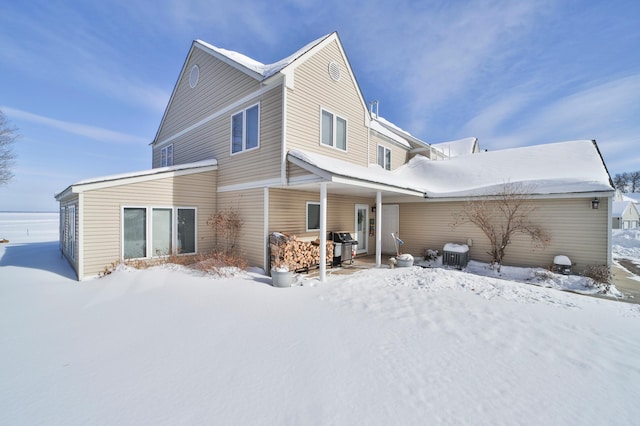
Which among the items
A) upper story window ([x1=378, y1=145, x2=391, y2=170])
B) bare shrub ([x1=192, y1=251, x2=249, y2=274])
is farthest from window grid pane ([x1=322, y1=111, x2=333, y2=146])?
upper story window ([x1=378, y1=145, x2=391, y2=170])

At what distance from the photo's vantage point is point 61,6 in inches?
327

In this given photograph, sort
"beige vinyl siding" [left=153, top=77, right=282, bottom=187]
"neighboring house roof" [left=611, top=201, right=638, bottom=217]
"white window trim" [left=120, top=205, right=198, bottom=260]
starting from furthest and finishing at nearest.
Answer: "neighboring house roof" [left=611, top=201, right=638, bottom=217], "beige vinyl siding" [left=153, top=77, right=282, bottom=187], "white window trim" [left=120, top=205, right=198, bottom=260]

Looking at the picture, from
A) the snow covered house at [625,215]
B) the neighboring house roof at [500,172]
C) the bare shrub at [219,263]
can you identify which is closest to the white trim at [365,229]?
the neighboring house roof at [500,172]

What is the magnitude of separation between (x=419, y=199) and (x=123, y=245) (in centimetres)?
1183

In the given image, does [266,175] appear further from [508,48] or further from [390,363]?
[508,48]

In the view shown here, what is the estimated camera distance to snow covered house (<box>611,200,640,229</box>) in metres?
29.3

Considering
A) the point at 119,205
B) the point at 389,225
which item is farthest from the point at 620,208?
the point at 119,205

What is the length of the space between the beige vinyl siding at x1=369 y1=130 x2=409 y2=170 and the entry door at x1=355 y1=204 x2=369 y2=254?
2702 millimetres

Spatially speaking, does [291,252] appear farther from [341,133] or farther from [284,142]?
[341,133]

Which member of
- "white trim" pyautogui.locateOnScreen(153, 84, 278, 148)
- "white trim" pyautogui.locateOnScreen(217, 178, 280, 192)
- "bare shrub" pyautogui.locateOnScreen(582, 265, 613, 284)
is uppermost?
"white trim" pyautogui.locateOnScreen(153, 84, 278, 148)

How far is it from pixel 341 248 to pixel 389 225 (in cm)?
451

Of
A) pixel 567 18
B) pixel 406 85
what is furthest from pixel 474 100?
pixel 567 18

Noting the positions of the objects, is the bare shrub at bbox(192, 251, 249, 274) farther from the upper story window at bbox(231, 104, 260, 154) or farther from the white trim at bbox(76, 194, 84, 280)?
the upper story window at bbox(231, 104, 260, 154)

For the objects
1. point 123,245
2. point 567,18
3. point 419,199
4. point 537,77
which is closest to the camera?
point 567,18
